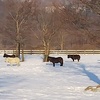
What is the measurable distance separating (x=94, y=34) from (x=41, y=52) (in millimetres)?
41504

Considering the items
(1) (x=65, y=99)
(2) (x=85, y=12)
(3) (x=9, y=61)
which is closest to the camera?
(1) (x=65, y=99)

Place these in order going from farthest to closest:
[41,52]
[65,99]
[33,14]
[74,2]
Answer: [41,52]
[33,14]
[74,2]
[65,99]

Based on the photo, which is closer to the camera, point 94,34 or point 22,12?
point 94,34

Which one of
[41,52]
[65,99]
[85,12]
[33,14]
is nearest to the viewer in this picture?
[65,99]

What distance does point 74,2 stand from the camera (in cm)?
1418

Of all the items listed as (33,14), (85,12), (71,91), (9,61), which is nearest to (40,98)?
(71,91)

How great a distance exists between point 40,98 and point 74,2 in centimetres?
412

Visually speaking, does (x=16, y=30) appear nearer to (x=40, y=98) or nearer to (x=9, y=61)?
(x=9, y=61)

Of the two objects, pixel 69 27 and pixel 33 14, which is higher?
pixel 33 14

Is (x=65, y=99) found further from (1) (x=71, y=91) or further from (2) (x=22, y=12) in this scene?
(2) (x=22, y=12)

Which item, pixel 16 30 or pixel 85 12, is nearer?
pixel 85 12

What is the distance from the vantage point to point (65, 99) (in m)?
12.8

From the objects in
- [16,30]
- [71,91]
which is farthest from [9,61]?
[71,91]

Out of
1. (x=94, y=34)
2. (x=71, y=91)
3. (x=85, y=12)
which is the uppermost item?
(x=85, y=12)
